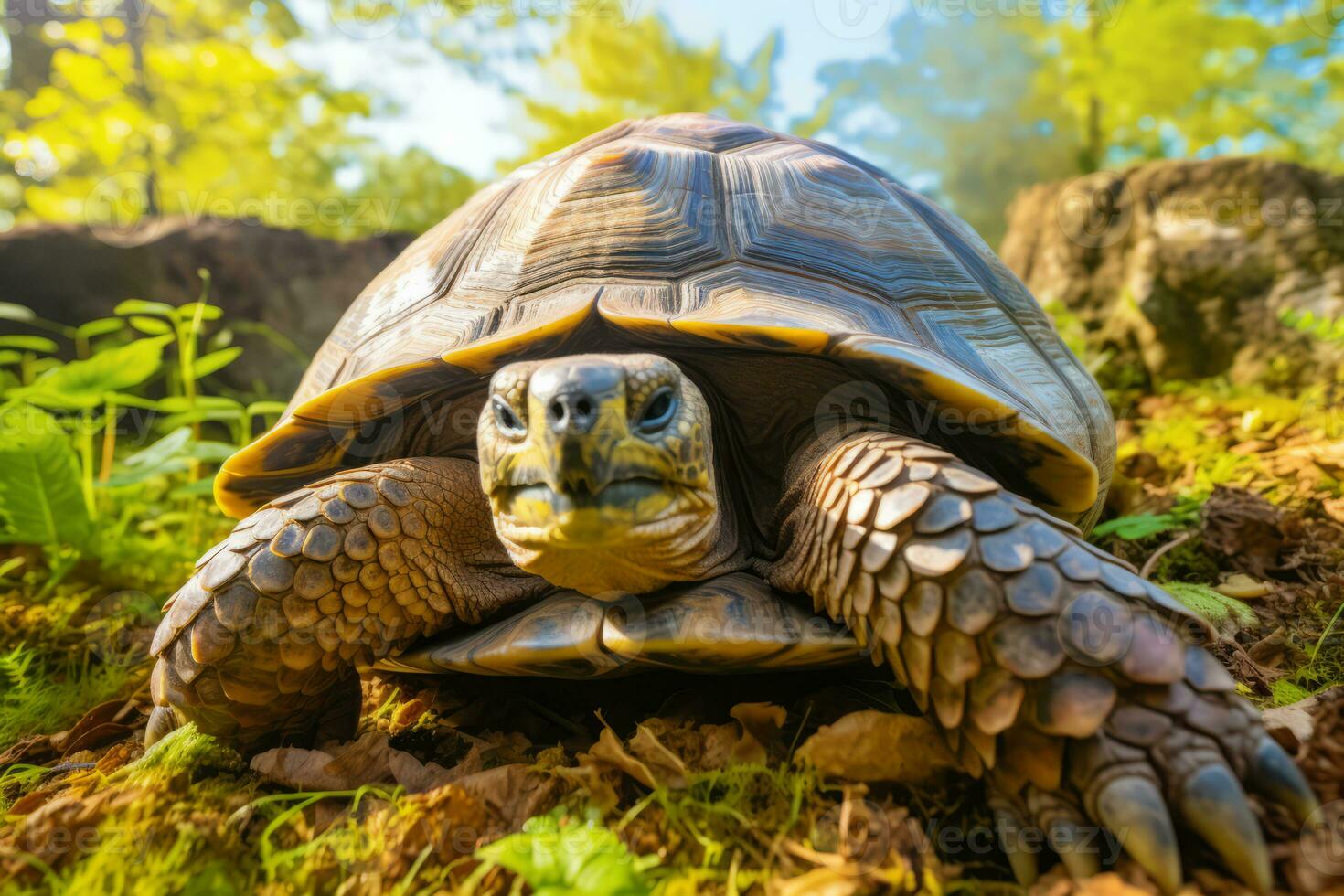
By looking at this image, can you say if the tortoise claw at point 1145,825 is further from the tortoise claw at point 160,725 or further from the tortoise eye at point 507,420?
Answer: the tortoise claw at point 160,725

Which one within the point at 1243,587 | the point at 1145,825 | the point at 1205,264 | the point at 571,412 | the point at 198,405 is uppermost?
the point at 1205,264

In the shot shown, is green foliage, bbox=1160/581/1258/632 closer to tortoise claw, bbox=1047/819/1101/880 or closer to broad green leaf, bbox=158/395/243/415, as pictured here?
tortoise claw, bbox=1047/819/1101/880

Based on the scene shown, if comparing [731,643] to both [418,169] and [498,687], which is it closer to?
[498,687]

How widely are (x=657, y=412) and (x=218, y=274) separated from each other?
5590mm

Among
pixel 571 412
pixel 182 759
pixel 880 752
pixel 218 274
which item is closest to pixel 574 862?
pixel 880 752

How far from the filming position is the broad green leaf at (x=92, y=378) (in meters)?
2.73

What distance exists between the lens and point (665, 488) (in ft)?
4.65

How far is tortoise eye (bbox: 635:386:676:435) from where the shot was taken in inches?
55.2

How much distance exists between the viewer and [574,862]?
103cm

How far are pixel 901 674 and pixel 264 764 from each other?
1.36 meters

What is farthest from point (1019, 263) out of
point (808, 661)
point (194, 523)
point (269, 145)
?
point (269, 145)

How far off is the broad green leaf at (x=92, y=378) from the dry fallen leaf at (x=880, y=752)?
293cm

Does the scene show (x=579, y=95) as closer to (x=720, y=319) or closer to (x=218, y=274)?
(x=218, y=274)

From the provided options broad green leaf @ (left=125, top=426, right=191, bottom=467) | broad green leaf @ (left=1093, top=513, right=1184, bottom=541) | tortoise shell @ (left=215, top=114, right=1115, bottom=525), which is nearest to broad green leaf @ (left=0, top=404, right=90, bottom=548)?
broad green leaf @ (left=125, top=426, right=191, bottom=467)
